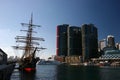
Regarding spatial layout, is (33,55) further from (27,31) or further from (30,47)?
(27,31)

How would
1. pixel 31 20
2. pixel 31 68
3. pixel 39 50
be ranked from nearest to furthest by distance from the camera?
pixel 31 68, pixel 39 50, pixel 31 20

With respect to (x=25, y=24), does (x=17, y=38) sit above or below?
below

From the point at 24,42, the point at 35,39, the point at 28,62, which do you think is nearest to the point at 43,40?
the point at 35,39

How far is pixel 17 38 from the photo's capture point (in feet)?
433

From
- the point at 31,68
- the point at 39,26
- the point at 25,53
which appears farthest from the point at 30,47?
the point at 31,68

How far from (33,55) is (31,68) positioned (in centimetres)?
800

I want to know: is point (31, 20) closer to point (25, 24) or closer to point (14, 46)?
point (25, 24)

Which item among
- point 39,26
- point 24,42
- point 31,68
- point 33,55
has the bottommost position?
point 31,68

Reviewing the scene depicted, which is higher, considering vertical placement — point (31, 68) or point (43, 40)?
point (43, 40)

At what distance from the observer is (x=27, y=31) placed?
13600 cm

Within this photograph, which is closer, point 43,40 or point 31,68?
point 31,68

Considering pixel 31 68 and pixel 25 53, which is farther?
pixel 25 53

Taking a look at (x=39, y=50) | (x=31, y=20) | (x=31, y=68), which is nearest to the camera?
(x=31, y=68)

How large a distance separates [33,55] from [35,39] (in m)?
23.1
